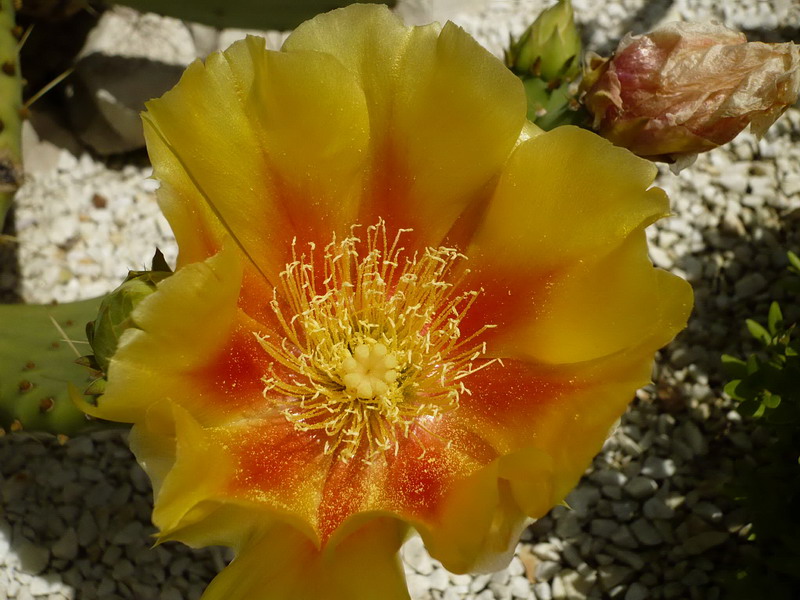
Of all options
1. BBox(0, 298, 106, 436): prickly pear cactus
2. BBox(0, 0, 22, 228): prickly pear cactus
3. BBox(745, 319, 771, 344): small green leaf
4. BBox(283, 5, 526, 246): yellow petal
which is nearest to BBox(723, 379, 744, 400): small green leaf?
BBox(745, 319, 771, 344): small green leaf

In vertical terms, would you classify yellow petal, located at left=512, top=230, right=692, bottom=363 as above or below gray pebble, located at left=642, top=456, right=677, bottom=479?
above

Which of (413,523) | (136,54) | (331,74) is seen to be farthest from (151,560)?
(136,54)

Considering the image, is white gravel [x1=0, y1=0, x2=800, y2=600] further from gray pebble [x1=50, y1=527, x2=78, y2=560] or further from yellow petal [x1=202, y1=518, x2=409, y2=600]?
yellow petal [x1=202, y1=518, x2=409, y2=600]

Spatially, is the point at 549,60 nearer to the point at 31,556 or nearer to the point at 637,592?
the point at 637,592

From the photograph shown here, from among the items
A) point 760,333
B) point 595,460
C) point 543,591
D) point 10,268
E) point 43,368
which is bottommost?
point 543,591

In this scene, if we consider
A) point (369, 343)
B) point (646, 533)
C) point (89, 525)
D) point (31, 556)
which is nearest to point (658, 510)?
point (646, 533)

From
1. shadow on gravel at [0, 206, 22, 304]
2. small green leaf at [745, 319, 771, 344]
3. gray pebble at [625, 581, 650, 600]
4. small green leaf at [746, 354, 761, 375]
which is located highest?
small green leaf at [746, 354, 761, 375]

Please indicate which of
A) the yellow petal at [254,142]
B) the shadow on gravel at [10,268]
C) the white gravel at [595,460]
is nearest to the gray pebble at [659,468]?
the white gravel at [595,460]
